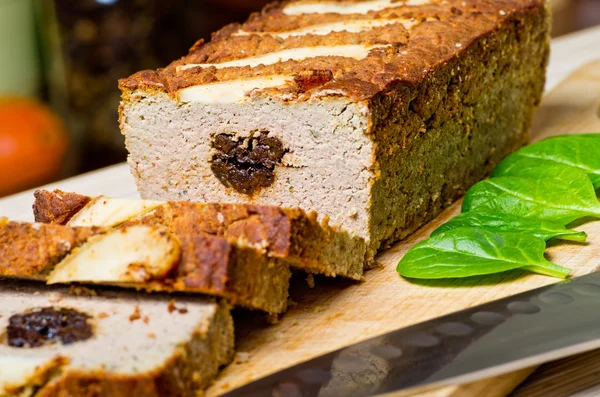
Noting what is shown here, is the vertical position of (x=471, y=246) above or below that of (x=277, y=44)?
below

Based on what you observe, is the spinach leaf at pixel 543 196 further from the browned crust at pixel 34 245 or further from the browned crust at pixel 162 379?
the browned crust at pixel 34 245

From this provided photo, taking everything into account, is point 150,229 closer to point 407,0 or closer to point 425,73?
point 425,73

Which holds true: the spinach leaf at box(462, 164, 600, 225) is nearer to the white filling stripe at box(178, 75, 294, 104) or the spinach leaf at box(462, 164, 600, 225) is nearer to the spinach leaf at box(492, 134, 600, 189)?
the spinach leaf at box(492, 134, 600, 189)

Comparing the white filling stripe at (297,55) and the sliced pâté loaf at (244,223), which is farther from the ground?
the white filling stripe at (297,55)

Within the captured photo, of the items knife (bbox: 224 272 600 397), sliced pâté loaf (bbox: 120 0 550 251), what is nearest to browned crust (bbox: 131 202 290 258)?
knife (bbox: 224 272 600 397)

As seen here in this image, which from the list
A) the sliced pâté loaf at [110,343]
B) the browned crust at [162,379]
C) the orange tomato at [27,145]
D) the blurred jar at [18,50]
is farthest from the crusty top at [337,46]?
the blurred jar at [18,50]

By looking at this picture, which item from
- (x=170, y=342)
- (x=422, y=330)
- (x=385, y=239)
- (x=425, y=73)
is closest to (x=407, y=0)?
(x=425, y=73)
